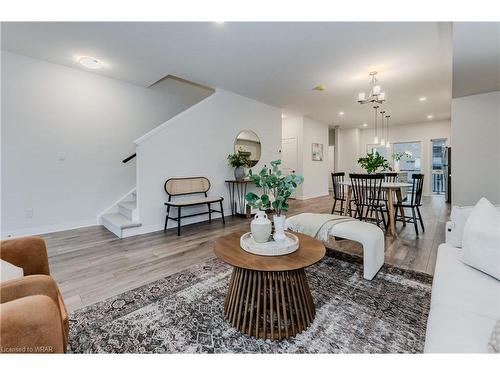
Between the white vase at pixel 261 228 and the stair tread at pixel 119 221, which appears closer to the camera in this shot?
the white vase at pixel 261 228

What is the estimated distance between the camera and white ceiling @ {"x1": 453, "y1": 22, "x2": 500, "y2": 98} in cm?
211

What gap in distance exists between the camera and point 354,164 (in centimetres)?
927

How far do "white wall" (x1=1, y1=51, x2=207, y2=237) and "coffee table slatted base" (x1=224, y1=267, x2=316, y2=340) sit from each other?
3.69 meters

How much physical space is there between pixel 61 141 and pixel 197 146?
214cm

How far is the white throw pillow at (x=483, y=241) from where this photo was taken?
1232 mm

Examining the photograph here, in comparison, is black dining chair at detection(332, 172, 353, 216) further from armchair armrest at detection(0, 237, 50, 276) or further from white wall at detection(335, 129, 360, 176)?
white wall at detection(335, 129, 360, 176)

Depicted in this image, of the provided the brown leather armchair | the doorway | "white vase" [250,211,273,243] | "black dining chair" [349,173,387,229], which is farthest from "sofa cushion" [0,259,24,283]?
the doorway

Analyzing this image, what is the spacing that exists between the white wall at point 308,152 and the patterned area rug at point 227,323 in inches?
203

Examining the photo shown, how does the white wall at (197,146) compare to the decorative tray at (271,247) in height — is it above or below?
above

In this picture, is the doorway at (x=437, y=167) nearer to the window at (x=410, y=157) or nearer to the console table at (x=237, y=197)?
the window at (x=410, y=157)

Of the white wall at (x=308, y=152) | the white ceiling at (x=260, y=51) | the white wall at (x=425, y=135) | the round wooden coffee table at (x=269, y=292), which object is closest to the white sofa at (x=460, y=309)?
the round wooden coffee table at (x=269, y=292)

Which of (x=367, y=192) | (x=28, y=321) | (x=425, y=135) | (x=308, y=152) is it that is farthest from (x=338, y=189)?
(x=425, y=135)

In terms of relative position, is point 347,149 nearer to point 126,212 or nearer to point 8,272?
point 126,212

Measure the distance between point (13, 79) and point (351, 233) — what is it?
4884 millimetres
